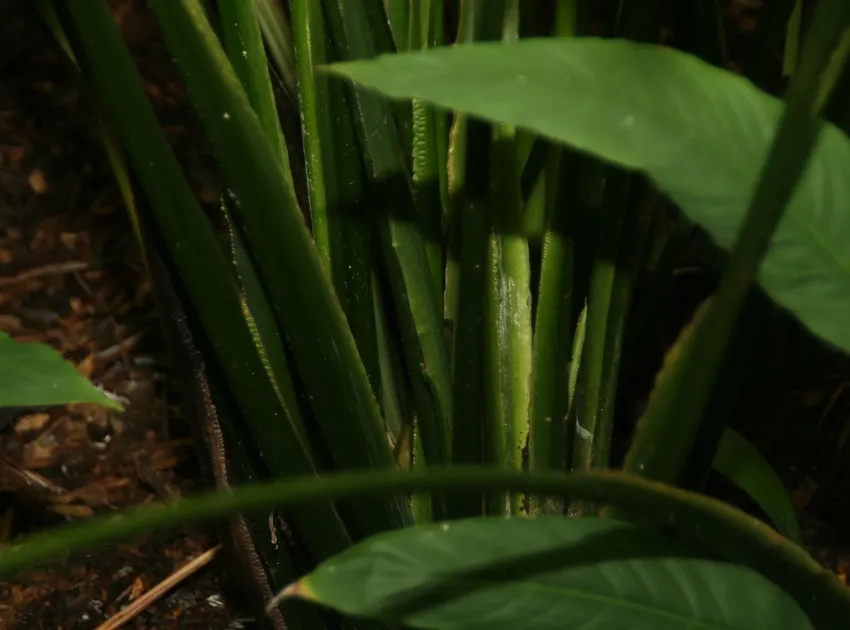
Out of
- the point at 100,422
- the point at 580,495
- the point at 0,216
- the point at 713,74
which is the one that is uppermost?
the point at 713,74

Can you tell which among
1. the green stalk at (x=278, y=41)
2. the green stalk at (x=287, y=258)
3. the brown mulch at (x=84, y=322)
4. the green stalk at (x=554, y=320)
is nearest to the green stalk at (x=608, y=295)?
the green stalk at (x=554, y=320)

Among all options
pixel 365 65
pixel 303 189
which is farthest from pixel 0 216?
pixel 365 65

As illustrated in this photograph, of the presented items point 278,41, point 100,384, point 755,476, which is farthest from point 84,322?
point 755,476

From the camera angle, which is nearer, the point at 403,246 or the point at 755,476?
the point at 403,246

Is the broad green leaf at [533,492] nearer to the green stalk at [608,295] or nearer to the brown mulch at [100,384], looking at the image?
the green stalk at [608,295]

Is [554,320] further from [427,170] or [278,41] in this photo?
[278,41]

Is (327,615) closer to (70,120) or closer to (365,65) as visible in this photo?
(365,65)
